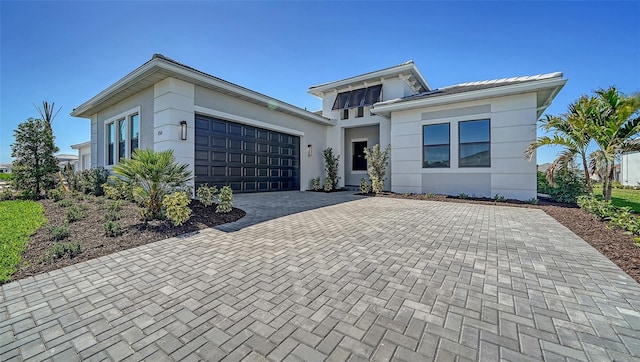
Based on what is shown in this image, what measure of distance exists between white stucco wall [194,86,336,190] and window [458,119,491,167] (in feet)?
23.6

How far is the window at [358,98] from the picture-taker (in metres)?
13.8

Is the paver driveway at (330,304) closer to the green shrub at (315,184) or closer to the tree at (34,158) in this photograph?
the green shrub at (315,184)

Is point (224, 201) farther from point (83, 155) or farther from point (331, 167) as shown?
point (83, 155)

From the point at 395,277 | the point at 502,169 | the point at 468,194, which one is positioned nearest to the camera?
the point at 395,277

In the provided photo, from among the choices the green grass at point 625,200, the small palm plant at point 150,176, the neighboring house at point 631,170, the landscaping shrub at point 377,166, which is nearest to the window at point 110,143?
the small palm plant at point 150,176

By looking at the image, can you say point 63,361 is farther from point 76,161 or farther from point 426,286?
point 76,161

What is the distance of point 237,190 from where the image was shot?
1005 centimetres

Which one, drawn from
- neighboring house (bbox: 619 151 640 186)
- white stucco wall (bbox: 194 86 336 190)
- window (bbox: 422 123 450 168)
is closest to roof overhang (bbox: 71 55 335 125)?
white stucco wall (bbox: 194 86 336 190)

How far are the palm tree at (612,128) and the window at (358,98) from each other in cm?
865

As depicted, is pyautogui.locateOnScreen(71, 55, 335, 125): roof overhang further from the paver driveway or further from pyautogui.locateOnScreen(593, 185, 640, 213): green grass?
pyautogui.locateOnScreen(593, 185, 640, 213): green grass

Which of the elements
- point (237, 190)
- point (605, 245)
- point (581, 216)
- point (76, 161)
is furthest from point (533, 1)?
point (76, 161)

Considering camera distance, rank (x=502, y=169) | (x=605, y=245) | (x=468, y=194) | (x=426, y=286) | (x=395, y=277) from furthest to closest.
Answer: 1. (x=468, y=194)
2. (x=502, y=169)
3. (x=605, y=245)
4. (x=395, y=277)
5. (x=426, y=286)

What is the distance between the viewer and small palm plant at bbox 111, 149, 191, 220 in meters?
5.07

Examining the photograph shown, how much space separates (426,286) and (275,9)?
355 inches
